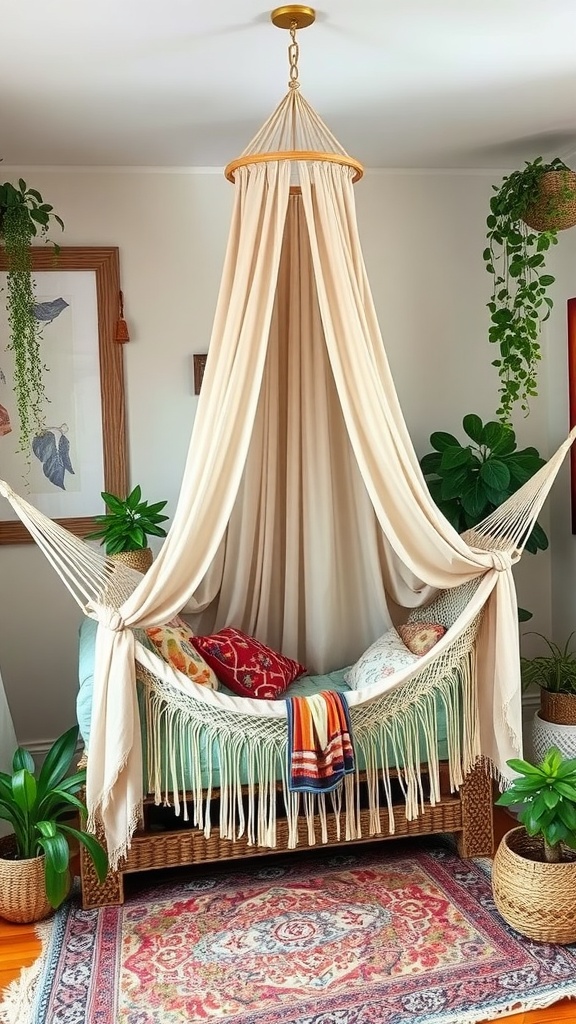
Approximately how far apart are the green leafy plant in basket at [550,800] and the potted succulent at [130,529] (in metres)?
1.43

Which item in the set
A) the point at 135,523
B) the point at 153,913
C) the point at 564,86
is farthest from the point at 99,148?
the point at 153,913

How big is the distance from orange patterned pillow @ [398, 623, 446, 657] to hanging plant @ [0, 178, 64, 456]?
159 centimetres

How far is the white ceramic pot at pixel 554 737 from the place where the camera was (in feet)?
11.2

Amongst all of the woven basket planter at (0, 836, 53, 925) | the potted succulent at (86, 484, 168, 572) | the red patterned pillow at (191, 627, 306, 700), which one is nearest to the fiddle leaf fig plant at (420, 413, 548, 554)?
the red patterned pillow at (191, 627, 306, 700)

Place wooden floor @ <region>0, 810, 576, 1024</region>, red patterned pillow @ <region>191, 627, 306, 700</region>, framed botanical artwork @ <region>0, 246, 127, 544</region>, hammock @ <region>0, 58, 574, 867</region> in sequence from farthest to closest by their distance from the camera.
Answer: framed botanical artwork @ <region>0, 246, 127, 544</region>
red patterned pillow @ <region>191, 627, 306, 700</region>
hammock @ <region>0, 58, 574, 867</region>
wooden floor @ <region>0, 810, 576, 1024</region>

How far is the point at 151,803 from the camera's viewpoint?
2.89 m

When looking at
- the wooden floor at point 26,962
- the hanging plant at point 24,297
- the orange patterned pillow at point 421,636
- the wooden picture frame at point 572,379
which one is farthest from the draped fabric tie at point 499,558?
the hanging plant at point 24,297

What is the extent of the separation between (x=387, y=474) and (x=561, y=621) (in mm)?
1618

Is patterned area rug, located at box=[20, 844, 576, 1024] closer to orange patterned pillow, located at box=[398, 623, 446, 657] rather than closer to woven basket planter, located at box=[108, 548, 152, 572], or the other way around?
orange patterned pillow, located at box=[398, 623, 446, 657]

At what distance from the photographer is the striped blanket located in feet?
9.00

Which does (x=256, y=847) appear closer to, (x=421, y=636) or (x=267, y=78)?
(x=421, y=636)

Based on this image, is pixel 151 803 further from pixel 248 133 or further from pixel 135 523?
pixel 248 133

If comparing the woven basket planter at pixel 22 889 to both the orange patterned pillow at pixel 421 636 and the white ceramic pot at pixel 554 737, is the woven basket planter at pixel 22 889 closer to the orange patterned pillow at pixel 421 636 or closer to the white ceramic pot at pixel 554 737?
the orange patterned pillow at pixel 421 636

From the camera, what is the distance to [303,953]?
102 inches
